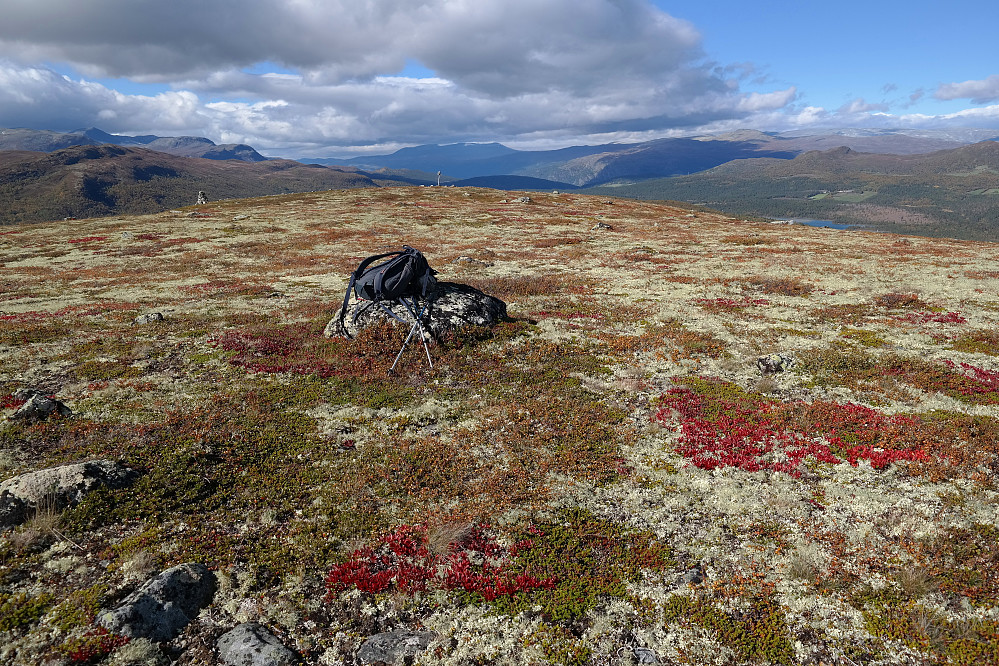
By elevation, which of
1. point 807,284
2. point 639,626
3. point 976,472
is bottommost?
point 639,626

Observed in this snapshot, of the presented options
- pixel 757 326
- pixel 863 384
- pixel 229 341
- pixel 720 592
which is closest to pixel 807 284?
pixel 757 326

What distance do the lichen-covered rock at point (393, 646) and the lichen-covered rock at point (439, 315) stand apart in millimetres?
12602

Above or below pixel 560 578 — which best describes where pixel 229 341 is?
above

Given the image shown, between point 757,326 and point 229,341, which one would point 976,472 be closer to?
point 757,326

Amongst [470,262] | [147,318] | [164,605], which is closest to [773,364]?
[164,605]

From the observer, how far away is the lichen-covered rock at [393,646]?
699 centimetres

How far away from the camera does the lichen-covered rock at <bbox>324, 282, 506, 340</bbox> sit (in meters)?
19.9

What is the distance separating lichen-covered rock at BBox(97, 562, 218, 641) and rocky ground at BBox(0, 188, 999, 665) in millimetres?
41

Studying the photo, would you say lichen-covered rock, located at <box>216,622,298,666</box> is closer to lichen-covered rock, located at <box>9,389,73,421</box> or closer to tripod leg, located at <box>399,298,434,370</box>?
lichen-covered rock, located at <box>9,389,73,421</box>

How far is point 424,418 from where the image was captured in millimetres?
14500

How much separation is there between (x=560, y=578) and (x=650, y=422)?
7.12 m

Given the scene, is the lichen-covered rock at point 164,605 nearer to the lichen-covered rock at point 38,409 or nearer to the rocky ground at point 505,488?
the rocky ground at point 505,488

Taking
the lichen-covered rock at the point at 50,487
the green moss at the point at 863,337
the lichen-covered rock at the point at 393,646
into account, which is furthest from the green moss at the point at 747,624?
the green moss at the point at 863,337

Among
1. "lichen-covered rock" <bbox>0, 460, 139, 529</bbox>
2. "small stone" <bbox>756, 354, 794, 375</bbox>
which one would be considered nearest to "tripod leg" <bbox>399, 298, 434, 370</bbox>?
"lichen-covered rock" <bbox>0, 460, 139, 529</bbox>
